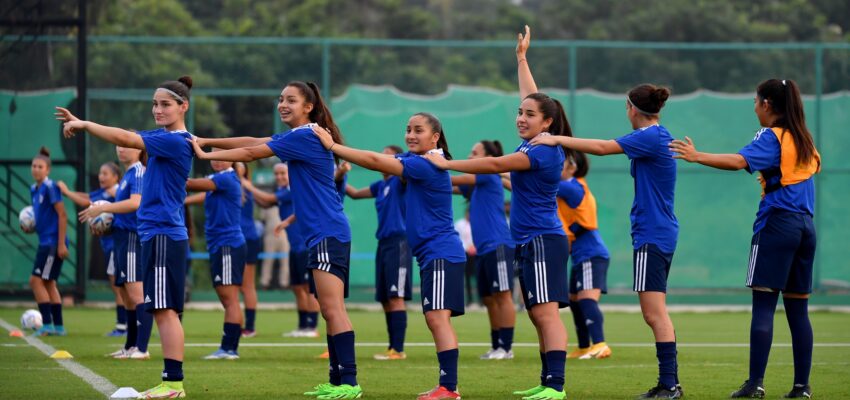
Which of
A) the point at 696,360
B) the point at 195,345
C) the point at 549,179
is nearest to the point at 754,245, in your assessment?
the point at 549,179

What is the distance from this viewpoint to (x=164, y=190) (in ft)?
27.9

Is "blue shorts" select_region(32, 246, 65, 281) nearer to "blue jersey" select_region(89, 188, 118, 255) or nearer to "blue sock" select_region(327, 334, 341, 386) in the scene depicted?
"blue jersey" select_region(89, 188, 118, 255)

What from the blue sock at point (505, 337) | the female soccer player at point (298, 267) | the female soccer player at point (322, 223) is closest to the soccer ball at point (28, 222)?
the female soccer player at point (298, 267)

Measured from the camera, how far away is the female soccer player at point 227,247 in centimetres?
1205

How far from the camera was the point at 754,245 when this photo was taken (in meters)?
8.55

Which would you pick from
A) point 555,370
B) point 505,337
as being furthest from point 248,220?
point 555,370

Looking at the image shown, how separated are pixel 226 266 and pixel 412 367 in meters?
2.29

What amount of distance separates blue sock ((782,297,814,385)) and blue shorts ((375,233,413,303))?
4.72 metres

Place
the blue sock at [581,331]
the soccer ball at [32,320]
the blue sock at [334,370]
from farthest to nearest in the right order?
the soccer ball at [32,320]
the blue sock at [581,331]
the blue sock at [334,370]

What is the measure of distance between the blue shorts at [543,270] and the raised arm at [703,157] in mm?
1046

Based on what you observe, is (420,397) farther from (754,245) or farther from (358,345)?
(358,345)

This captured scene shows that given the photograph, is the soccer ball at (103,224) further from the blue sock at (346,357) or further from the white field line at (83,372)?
the blue sock at (346,357)

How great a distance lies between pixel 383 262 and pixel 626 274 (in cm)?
1051

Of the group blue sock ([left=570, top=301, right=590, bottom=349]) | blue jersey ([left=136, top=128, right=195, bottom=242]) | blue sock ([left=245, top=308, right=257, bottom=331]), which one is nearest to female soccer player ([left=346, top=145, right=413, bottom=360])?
blue sock ([left=570, top=301, right=590, bottom=349])
